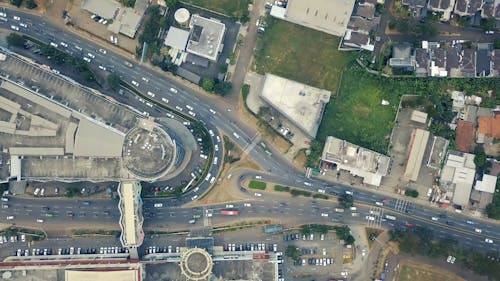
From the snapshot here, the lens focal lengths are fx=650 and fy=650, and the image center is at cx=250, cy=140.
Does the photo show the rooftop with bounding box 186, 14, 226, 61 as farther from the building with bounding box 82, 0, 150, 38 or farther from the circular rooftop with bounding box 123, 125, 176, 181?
the circular rooftop with bounding box 123, 125, 176, 181

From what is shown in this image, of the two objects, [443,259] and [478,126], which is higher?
[478,126]

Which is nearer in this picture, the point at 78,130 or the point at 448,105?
the point at 78,130

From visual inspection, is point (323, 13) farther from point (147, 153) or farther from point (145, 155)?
point (145, 155)

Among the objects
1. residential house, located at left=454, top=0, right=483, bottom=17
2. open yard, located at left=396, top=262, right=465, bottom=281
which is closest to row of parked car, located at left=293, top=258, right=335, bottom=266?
open yard, located at left=396, top=262, right=465, bottom=281

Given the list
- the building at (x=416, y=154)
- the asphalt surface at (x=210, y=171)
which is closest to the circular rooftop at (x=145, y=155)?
the asphalt surface at (x=210, y=171)

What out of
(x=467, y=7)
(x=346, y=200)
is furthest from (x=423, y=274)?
Answer: (x=467, y=7)

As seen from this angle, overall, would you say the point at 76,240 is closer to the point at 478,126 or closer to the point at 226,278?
the point at 226,278

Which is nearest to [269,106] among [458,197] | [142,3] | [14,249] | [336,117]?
[336,117]

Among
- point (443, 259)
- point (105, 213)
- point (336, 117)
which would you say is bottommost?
point (105, 213)
